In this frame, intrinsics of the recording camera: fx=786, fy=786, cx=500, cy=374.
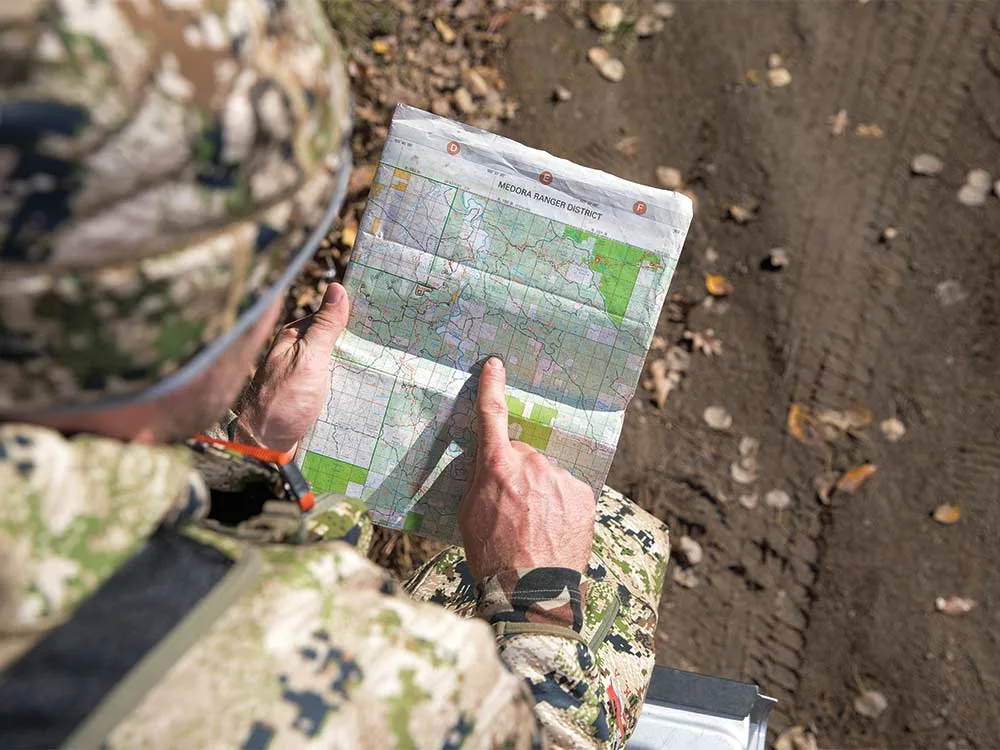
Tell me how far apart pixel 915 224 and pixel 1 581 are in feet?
12.1

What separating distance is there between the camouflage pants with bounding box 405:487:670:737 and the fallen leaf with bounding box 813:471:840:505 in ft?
3.71

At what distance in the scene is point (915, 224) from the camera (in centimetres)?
353

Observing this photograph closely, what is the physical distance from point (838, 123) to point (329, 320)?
105 inches

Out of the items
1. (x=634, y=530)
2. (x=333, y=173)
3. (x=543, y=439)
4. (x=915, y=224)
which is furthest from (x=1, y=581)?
(x=915, y=224)

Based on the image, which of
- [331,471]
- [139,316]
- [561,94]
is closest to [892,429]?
[561,94]

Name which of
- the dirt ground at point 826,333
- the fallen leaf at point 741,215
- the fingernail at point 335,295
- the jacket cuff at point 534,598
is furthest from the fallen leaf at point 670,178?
the jacket cuff at point 534,598

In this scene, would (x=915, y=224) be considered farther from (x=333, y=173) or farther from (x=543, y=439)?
(x=333, y=173)

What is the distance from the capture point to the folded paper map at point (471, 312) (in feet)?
7.32

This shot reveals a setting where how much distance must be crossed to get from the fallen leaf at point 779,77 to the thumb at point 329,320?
2.49 m

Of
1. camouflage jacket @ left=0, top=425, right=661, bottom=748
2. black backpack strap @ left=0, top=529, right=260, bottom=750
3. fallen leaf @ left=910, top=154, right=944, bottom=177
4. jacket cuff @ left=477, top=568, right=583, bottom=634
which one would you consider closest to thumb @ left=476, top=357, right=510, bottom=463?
jacket cuff @ left=477, top=568, right=583, bottom=634

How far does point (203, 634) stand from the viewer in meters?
1.03

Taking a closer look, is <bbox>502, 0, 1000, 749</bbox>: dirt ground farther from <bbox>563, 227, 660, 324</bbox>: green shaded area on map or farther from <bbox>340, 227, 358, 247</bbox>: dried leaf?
Result: <bbox>563, 227, 660, 324</bbox>: green shaded area on map

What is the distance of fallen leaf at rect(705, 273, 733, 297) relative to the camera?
11.5ft

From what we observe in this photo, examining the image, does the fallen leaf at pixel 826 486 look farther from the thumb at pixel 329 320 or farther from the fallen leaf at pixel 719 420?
the thumb at pixel 329 320
